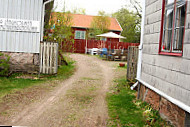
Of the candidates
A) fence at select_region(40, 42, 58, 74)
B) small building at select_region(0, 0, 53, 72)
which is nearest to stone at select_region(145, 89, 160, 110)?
fence at select_region(40, 42, 58, 74)

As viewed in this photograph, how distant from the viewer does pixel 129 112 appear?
18.6 feet

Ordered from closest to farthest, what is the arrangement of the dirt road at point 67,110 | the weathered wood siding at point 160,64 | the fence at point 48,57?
the weathered wood siding at point 160,64, the dirt road at point 67,110, the fence at point 48,57

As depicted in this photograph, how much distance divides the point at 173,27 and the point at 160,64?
3.10 feet

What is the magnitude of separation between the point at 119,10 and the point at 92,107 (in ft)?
79.3

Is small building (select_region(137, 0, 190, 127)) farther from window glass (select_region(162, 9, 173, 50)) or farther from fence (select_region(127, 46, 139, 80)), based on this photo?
fence (select_region(127, 46, 139, 80))

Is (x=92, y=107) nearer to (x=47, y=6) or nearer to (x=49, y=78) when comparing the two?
(x=49, y=78)

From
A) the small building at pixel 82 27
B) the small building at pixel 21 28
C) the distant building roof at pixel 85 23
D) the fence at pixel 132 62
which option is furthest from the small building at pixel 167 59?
the distant building roof at pixel 85 23

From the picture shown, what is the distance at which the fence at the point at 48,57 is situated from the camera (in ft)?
33.8

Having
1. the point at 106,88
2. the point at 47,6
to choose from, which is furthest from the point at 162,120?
the point at 47,6

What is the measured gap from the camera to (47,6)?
11.4 m

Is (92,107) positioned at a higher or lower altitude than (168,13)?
lower

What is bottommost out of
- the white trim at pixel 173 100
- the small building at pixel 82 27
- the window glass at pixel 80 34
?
the white trim at pixel 173 100

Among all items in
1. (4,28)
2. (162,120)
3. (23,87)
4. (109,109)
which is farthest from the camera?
(4,28)

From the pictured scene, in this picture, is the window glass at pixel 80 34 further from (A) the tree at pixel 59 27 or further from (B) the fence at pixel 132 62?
(B) the fence at pixel 132 62
